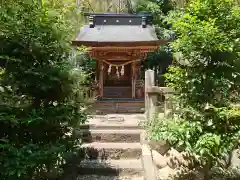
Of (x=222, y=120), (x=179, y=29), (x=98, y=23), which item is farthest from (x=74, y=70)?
(x=98, y=23)

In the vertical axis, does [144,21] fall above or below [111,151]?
above

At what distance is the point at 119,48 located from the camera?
10.7m

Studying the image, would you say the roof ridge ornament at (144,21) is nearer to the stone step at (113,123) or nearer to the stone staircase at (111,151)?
the stone step at (113,123)

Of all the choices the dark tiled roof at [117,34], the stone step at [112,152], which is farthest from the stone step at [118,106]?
the stone step at [112,152]

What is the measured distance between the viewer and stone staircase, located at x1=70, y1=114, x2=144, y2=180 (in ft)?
19.6

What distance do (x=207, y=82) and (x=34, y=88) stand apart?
9.93ft

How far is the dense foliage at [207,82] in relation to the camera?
4.55 metres

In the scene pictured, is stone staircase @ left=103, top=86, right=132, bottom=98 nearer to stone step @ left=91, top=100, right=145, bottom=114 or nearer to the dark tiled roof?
stone step @ left=91, top=100, right=145, bottom=114

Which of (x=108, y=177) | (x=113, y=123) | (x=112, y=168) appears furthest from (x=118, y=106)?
(x=108, y=177)

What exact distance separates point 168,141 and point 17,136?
258cm

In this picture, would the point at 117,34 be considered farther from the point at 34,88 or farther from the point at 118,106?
the point at 34,88

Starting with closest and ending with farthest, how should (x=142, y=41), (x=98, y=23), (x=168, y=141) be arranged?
(x=168, y=141)
(x=142, y=41)
(x=98, y=23)

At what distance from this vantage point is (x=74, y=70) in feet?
16.8

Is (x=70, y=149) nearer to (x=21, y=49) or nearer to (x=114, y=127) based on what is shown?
(x=21, y=49)
